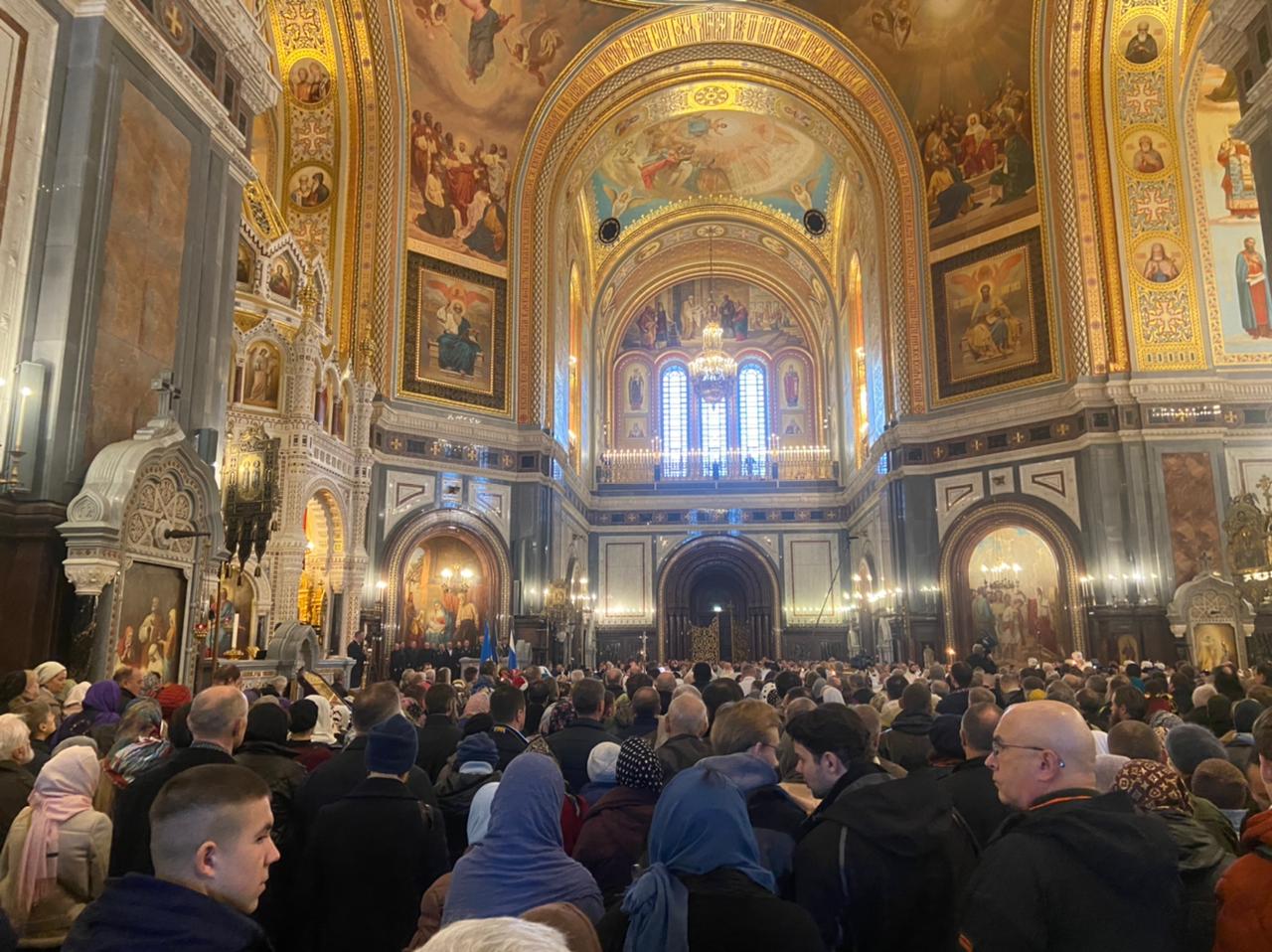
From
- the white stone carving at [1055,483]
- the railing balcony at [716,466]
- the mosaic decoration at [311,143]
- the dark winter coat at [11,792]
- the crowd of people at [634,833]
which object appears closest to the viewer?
the crowd of people at [634,833]

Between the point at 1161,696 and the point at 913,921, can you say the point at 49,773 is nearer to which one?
the point at 913,921

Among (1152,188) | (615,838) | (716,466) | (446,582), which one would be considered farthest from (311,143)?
(615,838)

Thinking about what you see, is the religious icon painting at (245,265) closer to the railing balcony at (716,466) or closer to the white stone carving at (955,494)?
the white stone carving at (955,494)

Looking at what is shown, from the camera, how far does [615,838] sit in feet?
11.1

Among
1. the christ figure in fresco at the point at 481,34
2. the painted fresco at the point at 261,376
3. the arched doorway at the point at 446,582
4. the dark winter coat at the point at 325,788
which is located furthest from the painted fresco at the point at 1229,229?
the dark winter coat at the point at 325,788

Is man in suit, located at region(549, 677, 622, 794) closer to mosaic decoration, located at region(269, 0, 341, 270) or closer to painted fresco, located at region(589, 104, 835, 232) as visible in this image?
mosaic decoration, located at region(269, 0, 341, 270)

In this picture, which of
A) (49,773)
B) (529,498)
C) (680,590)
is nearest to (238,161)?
(49,773)

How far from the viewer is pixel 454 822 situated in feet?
14.1

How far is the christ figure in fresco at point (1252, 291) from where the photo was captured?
18.5m

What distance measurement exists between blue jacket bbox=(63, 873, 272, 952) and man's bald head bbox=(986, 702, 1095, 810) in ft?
6.53

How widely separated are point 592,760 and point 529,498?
1860 centimetres

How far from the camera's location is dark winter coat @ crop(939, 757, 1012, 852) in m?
3.59

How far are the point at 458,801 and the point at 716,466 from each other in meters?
28.8

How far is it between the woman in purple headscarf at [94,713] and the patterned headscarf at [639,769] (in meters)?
3.11
